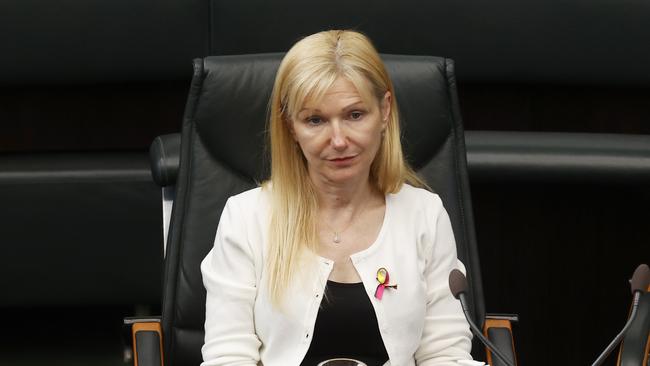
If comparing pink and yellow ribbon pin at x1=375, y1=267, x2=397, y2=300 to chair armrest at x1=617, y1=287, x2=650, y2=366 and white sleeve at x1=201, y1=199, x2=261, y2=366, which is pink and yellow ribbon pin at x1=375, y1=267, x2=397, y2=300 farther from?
chair armrest at x1=617, y1=287, x2=650, y2=366

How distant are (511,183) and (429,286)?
2.90 ft

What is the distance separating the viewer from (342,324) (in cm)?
181

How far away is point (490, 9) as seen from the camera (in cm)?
277

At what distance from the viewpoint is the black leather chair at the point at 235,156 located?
2.00 meters

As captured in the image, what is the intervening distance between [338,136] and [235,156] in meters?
0.36

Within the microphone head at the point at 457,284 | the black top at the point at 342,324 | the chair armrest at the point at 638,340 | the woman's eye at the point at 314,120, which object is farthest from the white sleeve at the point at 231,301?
the chair armrest at the point at 638,340

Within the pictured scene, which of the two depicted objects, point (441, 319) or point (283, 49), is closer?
point (441, 319)

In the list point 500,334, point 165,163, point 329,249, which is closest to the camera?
point 329,249

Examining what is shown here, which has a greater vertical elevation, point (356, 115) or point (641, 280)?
point (356, 115)

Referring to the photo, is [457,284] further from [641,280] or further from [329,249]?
[329,249]

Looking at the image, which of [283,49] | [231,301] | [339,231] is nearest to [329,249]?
[339,231]

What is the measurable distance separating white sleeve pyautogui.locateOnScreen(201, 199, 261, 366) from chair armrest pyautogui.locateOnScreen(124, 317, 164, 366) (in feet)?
0.39

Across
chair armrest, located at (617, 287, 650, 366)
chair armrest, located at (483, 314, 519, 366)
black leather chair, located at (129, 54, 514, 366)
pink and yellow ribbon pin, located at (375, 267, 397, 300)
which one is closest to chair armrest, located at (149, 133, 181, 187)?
black leather chair, located at (129, 54, 514, 366)

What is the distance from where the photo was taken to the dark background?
2.77 meters
